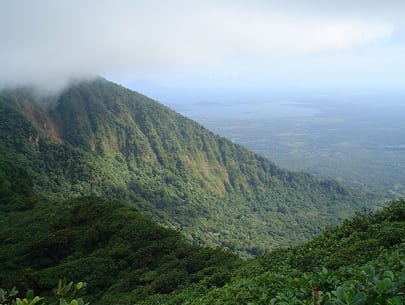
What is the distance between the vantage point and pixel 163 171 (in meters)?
125

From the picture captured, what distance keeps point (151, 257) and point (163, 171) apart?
335 feet

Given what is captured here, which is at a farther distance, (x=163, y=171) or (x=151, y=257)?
(x=163, y=171)

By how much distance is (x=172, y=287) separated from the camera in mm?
17828

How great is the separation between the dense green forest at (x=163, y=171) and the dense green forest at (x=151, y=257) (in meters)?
46.1

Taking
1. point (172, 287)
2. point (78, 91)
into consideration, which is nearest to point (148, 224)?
point (172, 287)

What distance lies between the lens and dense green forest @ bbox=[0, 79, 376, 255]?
280 feet

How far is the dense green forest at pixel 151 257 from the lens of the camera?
11.4 meters

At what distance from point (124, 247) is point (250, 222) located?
92.9 metres

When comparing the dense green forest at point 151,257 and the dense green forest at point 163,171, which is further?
the dense green forest at point 163,171

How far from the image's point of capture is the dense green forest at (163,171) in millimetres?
85250

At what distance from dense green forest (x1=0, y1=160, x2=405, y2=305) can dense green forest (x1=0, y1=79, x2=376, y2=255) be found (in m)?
46.1

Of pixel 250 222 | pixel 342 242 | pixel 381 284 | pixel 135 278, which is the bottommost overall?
pixel 250 222

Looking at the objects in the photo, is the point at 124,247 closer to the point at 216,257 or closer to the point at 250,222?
the point at 216,257

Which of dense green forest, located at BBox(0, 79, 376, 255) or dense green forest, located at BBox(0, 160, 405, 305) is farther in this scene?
Answer: dense green forest, located at BBox(0, 79, 376, 255)
